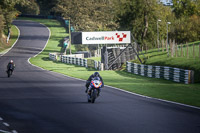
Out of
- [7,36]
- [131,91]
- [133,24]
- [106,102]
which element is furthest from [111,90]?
[7,36]

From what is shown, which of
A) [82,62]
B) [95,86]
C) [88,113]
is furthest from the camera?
[82,62]

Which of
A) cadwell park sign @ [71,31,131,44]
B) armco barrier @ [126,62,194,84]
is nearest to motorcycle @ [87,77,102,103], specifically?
armco barrier @ [126,62,194,84]

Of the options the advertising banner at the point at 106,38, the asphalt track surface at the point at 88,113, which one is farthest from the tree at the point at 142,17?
the asphalt track surface at the point at 88,113

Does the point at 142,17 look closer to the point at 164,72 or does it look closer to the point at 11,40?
the point at 11,40

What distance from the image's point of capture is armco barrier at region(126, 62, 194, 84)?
3188 cm

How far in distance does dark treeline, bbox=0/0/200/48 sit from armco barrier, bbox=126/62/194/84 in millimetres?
25049

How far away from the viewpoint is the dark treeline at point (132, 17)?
3044 inches

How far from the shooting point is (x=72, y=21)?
9344 centimetres

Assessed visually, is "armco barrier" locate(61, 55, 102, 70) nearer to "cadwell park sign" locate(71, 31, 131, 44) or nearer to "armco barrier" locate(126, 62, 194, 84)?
"cadwell park sign" locate(71, 31, 131, 44)

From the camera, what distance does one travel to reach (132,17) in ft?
255

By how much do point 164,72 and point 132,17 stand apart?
42356mm

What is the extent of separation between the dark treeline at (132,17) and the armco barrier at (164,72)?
2505 centimetres

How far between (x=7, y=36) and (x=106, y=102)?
73.0 meters

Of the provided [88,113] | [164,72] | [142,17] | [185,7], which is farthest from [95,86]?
[185,7]
